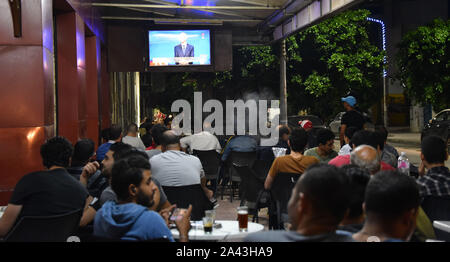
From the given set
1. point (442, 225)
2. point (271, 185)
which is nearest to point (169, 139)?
point (271, 185)

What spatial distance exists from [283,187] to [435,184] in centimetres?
204

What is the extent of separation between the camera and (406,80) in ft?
84.9

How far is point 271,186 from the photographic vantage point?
676cm

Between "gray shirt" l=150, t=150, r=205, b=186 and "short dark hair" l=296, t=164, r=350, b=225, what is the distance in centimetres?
372

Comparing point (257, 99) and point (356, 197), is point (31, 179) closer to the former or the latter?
point (356, 197)

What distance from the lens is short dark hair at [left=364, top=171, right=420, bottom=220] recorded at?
2.80 m

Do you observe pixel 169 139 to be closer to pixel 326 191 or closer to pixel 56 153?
pixel 56 153

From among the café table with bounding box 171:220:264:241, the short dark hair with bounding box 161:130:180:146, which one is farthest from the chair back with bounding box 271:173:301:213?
the café table with bounding box 171:220:264:241

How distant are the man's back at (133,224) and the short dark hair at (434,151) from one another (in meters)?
2.65

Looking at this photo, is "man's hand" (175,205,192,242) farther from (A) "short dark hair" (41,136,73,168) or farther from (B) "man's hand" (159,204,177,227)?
(A) "short dark hair" (41,136,73,168)

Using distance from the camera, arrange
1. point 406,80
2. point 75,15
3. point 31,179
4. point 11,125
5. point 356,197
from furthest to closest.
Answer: point 406,80 < point 75,15 < point 11,125 < point 31,179 < point 356,197

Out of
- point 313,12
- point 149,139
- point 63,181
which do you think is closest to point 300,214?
point 63,181

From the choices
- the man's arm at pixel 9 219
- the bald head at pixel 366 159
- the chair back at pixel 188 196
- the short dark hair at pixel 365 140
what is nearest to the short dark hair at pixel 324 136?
the short dark hair at pixel 365 140
